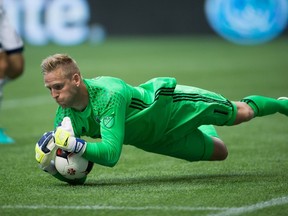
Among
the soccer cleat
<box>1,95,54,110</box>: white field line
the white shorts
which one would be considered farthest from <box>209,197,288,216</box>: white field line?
<box>1,95,54,110</box>: white field line

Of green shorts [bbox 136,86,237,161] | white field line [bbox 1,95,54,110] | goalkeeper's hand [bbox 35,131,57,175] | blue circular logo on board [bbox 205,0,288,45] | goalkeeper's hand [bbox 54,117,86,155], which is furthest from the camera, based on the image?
blue circular logo on board [bbox 205,0,288,45]

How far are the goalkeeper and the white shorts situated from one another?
293cm

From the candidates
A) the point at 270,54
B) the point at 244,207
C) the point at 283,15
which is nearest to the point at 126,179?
the point at 244,207

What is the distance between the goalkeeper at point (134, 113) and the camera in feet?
19.9

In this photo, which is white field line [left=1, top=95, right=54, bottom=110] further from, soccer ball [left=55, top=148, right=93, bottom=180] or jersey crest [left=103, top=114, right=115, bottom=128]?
jersey crest [left=103, top=114, right=115, bottom=128]

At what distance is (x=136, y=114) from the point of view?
6.34 metres

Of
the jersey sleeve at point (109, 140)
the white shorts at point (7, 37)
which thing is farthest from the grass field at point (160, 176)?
the white shorts at point (7, 37)

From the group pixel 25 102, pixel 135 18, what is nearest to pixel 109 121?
pixel 25 102

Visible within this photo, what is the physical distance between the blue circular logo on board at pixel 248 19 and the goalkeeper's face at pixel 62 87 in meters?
14.0

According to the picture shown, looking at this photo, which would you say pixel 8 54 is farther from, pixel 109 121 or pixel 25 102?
pixel 25 102

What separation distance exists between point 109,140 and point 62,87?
504mm

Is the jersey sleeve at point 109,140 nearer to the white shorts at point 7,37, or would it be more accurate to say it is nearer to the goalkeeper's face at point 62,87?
the goalkeeper's face at point 62,87

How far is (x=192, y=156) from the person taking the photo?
22.7 feet

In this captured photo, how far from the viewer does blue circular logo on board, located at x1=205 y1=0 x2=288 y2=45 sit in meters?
20.1
